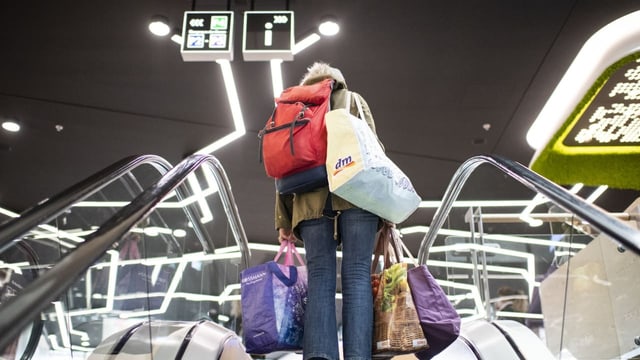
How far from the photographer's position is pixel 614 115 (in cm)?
388

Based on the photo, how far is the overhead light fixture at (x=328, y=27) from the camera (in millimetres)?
6191

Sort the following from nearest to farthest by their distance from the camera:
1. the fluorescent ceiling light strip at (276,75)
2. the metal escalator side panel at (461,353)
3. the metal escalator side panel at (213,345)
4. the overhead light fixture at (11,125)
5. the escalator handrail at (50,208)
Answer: the escalator handrail at (50,208) → the metal escalator side panel at (213,345) → the metal escalator side panel at (461,353) → the fluorescent ceiling light strip at (276,75) → the overhead light fixture at (11,125)

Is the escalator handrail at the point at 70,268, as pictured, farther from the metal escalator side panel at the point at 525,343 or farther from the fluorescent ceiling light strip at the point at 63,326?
the metal escalator side panel at the point at 525,343

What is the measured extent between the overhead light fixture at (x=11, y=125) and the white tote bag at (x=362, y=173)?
728 cm

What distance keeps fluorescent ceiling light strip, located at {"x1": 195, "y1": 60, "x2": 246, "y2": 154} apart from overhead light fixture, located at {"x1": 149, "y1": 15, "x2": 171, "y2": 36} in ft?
2.31

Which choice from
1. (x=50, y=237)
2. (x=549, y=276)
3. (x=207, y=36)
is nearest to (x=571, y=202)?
(x=50, y=237)

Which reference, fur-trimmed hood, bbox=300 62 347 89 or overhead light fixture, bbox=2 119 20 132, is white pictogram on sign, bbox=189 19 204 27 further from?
overhead light fixture, bbox=2 119 20 132

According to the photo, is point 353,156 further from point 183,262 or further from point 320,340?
point 183,262

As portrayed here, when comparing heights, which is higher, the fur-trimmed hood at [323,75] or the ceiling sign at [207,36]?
the ceiling sign at [207,36]

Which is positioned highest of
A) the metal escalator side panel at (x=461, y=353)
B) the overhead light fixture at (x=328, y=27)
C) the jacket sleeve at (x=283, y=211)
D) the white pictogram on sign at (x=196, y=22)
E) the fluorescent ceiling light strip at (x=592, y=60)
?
the overhead light fixture at (x=328, y=27)

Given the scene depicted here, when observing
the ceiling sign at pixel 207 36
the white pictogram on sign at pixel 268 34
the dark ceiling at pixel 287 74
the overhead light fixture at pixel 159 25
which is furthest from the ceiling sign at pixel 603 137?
the overhead light fixture at pixel 159 25

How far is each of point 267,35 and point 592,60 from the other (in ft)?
9.20

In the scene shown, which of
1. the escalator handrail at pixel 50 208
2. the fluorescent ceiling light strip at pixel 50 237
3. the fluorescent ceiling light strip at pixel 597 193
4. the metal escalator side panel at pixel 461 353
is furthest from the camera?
the fluorescent ceiling light strip at pixel 597 193

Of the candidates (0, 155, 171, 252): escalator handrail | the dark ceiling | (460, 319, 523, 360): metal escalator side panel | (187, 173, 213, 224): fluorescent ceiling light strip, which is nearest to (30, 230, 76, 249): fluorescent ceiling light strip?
(0, 155, 171, 252): escalator handrail
